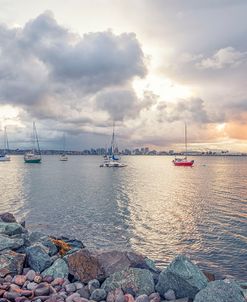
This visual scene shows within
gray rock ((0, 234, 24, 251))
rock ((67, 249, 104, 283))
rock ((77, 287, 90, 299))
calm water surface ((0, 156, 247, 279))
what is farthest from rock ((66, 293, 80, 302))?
calm water surface ((0, 156, 247, 279))

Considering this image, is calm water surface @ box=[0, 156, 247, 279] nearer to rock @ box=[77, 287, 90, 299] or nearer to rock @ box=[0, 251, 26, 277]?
rock @ box=[77, 287, 90, 299]

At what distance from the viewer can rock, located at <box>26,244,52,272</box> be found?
12688 millimetres

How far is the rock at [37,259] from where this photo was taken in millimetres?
12688

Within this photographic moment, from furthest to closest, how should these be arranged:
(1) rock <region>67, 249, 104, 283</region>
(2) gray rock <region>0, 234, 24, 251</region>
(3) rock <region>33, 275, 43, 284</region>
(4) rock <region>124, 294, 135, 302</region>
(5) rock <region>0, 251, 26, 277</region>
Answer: (2) gray rock <region>0, 234, 24, 251</region> → (5) rock <region>0, 251, 26, 277</region> → (1) rock <region>67, 249, 104, 283</region> → (3) rock <region>33, 275, 43, 284</region> → (4) rock <region>124, 294, 135, 302</region>

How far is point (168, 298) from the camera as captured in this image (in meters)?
10.2

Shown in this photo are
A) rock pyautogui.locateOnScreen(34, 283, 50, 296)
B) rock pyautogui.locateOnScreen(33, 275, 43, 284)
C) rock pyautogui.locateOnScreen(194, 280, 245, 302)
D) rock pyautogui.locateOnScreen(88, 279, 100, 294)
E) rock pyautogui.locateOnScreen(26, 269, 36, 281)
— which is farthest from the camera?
rock pyautogui.locateOnScreen(26, 269, 36, 281)

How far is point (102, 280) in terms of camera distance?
456 inches

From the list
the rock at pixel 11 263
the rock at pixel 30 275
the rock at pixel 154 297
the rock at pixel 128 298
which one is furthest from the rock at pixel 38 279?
the rock at pixel 154 297

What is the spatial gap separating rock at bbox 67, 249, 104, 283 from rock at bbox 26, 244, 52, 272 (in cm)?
128

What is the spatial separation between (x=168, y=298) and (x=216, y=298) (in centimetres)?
183

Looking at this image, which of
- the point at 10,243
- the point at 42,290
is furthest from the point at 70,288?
the point at 10,243

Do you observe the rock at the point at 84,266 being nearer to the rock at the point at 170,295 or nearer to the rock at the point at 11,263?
the rock at the point at 11,263

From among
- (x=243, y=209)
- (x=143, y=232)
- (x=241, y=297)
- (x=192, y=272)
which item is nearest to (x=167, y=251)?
(x=143, y=232)

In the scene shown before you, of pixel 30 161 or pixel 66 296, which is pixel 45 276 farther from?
pixel 30 161
